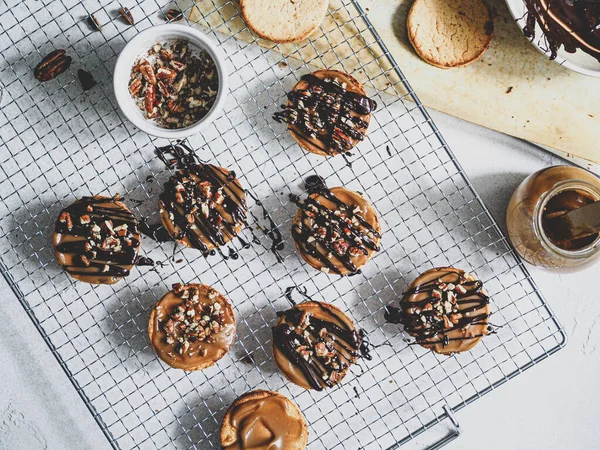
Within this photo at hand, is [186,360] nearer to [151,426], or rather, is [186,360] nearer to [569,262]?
[151,426]

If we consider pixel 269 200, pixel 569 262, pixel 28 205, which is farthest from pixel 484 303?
pixel 28 205

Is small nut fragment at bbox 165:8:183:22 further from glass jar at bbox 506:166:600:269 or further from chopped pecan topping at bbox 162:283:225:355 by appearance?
glass jar at bbox 506:166:600:269

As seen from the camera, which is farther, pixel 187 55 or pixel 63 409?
pixel 63 409

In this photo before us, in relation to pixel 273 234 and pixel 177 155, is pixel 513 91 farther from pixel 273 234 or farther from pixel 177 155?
pixel 177 155

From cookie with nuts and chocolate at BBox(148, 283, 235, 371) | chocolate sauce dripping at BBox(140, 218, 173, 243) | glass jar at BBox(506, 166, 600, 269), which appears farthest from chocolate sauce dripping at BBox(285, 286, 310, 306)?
glass jar at BBox(506, 166, 600, 269)

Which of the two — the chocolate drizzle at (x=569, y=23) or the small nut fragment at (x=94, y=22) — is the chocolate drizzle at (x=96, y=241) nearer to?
the small nut fragment at (x=94, y=22)

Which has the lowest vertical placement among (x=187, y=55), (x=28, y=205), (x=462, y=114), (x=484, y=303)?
(x=484, y=303)

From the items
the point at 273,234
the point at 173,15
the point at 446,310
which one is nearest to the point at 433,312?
the point at 446,310
